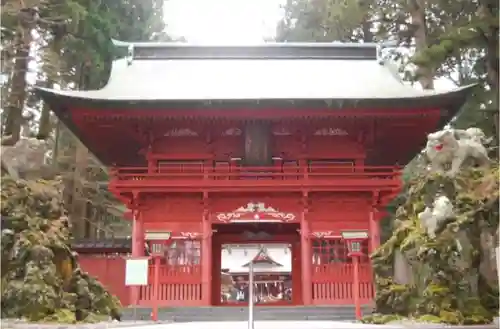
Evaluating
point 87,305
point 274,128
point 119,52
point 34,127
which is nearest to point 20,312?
point 87,305

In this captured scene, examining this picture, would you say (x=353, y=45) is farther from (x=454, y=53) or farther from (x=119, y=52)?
(x=119, y=52)

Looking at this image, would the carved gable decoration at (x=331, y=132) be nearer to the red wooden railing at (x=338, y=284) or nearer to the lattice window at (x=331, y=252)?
the lattice window at (x=331, y=252)

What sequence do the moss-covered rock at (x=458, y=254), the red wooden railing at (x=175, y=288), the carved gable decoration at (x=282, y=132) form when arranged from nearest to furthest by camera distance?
the moss-covered rock at (x=458, y=254)
the red wooden railing at (x=175, y=288)
the carved gable decoration at (x=282, y=132)

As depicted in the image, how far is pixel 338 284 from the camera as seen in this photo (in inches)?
688

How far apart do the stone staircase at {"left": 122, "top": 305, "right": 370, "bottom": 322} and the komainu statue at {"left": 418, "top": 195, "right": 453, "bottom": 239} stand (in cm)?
573

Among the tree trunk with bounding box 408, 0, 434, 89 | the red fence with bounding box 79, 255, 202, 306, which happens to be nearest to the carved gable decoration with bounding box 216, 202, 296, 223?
the red fence with bounding box 79, 255, 202, 306

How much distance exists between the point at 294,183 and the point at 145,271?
21.2ft

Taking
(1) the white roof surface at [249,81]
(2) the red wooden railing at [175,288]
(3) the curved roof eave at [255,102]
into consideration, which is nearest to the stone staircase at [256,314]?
(2) the red wooden railing at [175,288]

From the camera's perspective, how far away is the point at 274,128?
19.2 metres

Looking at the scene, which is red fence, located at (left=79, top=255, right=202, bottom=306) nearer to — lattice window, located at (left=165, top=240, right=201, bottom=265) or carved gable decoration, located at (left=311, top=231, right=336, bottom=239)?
lattice window, located at (left=165, top=240, right=201, bottom=265)

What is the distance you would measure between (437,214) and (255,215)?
8301mm

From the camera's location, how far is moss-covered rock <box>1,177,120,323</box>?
11.0 metres

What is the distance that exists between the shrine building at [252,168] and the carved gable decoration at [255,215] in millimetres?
34

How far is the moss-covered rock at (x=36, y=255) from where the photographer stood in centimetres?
1102
